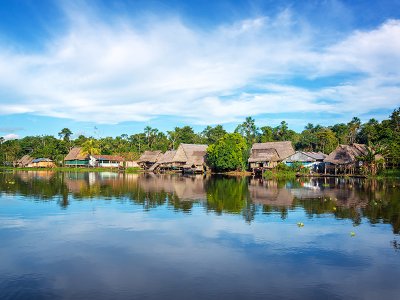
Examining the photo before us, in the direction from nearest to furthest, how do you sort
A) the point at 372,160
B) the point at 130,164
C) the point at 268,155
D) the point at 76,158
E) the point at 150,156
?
the point at 372,160 < the point at 268,155 < the point at 150,156 < the point at 130,164 < the point at 76,158

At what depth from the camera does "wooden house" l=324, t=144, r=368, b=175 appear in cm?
4741

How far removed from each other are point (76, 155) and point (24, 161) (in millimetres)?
16041

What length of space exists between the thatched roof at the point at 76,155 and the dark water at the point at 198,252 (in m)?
58.3

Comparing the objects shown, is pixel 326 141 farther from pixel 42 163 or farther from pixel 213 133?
pixel 42 163

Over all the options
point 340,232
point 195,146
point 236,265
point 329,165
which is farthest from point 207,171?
point 236,265

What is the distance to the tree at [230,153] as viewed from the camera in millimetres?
52375

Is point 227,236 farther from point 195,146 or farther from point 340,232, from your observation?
point 195,146

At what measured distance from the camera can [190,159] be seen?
61.2 metres

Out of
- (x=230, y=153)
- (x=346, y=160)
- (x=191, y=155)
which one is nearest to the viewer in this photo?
(x=346, y=160)

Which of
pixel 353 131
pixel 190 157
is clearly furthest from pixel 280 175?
pixel 353 131

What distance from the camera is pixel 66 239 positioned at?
12336mm

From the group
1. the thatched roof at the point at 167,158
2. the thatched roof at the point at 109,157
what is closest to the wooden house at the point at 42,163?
the thatched roof at the point at 109,157

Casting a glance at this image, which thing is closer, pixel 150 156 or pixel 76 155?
pixel 150 156

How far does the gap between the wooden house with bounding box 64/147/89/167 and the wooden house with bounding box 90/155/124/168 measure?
1.60 m
